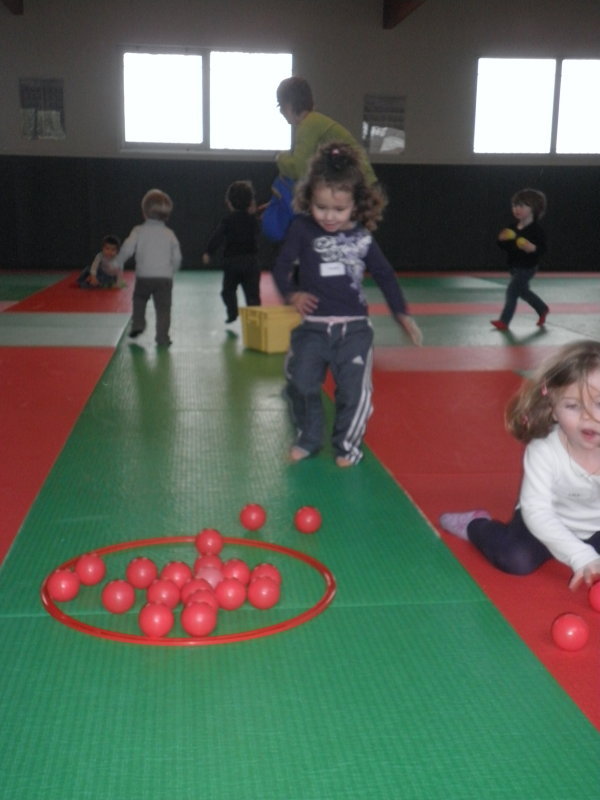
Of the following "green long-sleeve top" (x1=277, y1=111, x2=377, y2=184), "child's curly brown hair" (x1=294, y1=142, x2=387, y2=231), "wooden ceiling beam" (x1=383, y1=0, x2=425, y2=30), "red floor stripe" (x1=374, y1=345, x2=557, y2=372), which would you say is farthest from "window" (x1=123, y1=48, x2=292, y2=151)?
"child's curly brown hair" (x1=294, y1=142, x2=387, y2=231)

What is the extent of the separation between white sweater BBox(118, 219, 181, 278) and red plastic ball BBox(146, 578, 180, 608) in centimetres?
550

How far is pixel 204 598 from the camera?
9.21 feet

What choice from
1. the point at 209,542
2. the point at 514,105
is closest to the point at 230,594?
the point at 209,542

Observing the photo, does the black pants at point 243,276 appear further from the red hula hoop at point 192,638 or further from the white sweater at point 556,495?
the white sweater at point 556,495

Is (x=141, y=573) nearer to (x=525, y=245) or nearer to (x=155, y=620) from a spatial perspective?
(x=155, y=620)

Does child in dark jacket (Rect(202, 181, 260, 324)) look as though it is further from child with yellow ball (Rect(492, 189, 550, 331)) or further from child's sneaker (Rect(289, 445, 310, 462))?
child's sneaker (Rect(289, 445, 310, 462))

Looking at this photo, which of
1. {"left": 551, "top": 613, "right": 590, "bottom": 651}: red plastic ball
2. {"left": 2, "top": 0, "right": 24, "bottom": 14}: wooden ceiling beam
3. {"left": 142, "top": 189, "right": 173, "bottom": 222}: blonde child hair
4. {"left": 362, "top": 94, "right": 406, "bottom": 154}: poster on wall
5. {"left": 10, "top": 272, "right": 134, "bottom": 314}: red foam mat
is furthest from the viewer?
{"left": 362, "top": 94, "right": 406, "bottom": 154}: poster on wall

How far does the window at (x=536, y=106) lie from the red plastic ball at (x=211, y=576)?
15.5 m

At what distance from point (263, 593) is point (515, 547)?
951mm

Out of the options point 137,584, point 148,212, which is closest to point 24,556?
point 137,584

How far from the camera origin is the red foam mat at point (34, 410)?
408 centimetres

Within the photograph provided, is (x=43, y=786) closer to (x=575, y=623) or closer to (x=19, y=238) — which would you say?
(x=575, y=623)

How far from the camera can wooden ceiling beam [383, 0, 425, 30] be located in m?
14.9

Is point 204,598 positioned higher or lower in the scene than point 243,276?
lower
